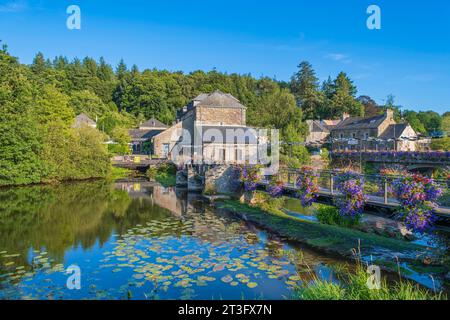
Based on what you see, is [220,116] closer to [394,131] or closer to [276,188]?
[276,188]

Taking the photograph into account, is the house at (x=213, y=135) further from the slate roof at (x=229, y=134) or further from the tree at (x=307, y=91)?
the tree at (x=307, y=91)

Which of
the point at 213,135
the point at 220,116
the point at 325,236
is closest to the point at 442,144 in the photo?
the point at 220,116

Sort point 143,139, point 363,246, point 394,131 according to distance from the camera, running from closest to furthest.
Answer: point 363,246
point 394,131
point 143,139

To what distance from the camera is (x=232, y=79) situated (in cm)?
8719

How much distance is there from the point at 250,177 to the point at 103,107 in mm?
65529

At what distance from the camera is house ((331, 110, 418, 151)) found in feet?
163

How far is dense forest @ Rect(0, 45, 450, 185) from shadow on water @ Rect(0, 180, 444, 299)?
1427 centimetres

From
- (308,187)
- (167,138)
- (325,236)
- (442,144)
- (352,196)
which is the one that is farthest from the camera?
(167,138)

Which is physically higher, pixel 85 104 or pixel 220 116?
pixel 85 104

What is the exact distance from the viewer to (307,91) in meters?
80.7

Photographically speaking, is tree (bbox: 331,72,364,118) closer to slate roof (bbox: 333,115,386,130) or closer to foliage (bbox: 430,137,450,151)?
slate roof (bbox: 333,115,386,130)

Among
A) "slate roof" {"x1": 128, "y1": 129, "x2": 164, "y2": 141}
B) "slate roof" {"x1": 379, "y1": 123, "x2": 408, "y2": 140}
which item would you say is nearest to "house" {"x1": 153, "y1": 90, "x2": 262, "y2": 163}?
"slate roof" {"x1": 128, "y1": 129, "x2": 164, "y2": 141}

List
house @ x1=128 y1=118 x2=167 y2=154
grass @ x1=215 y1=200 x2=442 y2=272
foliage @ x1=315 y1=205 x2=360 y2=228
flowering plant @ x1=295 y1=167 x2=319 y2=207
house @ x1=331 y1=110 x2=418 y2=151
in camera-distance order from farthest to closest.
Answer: house @ x1=128 y1=118 x2=167 y2=154, house @ x1=331 y1=110 x2=418 y2=151, foliage @ x1=315 y1=205 x2=360 y2=228, flowering plant @ x1=295 y1=167 x2=319 y2=207, grass @ x1=215 y1=200 x2=442 y2=272

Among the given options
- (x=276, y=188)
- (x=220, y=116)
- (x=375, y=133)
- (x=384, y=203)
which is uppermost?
(x=220, y=116)
